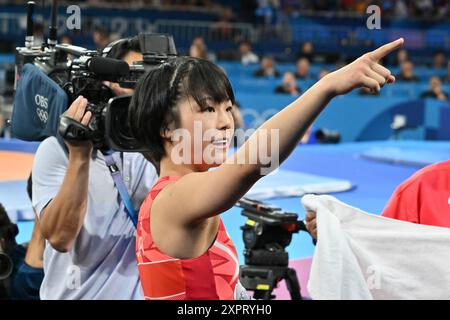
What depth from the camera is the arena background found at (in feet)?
25.9

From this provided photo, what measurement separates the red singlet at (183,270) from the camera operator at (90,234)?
693 mm

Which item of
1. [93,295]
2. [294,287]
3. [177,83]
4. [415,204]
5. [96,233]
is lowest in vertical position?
[294,287]

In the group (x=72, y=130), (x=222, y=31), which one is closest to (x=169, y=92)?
(x=72, y=130)

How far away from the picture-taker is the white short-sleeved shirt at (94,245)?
2580 millimetres

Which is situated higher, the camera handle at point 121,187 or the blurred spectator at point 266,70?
the camera handle at point 121,187

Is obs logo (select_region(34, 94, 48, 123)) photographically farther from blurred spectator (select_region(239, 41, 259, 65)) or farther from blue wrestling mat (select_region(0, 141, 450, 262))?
blurred spectator (select_region(239, 41, 259, 65))

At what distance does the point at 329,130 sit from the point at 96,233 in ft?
29.3

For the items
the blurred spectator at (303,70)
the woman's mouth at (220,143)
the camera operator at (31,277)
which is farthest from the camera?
the blurred spectator at (303,70)

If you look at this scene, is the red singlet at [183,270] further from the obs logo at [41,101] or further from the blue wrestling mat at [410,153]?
the blue wrestling mat at [410,153]

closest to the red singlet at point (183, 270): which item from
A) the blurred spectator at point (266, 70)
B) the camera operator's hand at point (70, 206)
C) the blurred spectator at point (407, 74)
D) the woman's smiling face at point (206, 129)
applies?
the woman's smiling face at point (206, 129)

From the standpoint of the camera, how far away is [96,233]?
259 cm

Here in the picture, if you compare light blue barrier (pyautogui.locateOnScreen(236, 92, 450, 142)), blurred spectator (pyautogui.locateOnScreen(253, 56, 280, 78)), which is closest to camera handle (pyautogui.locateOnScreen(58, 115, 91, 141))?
light blue barrier (pyautogui.locateOnScreen(236, 92, 450, 142))
